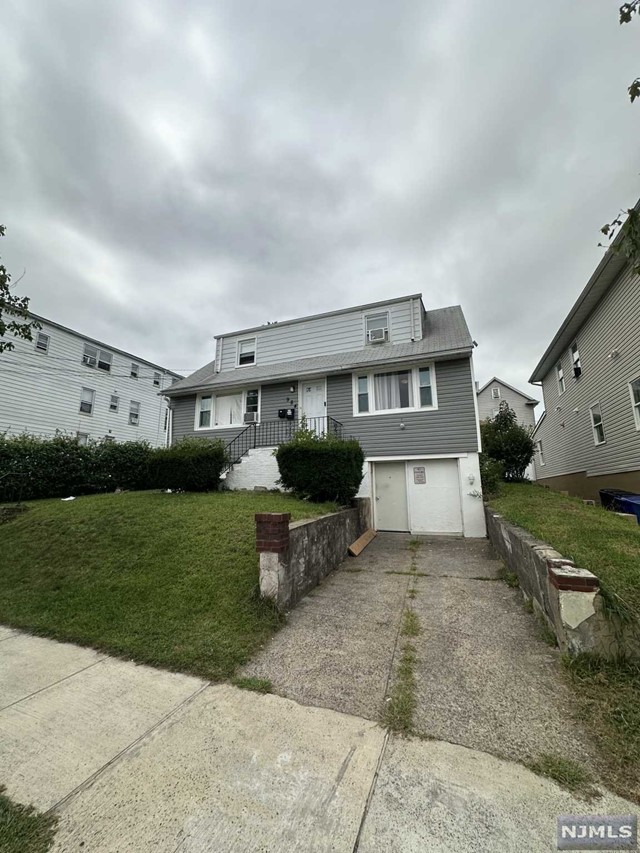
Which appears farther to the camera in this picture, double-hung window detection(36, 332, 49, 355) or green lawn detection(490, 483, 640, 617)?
double-hung window detection(36, 332, 49, 355)

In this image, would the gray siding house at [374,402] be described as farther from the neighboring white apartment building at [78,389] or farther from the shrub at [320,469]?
the neighboring white apartment building at [78,389]

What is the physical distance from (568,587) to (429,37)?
8.61 metres

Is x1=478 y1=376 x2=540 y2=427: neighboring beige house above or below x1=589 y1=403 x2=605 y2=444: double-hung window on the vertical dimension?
above

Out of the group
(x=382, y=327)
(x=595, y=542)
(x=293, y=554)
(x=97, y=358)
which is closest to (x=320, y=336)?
(x=382, y=327)

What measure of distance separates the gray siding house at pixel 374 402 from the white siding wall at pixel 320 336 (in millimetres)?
40

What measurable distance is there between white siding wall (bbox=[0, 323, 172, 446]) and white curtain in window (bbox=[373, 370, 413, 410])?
595 inches

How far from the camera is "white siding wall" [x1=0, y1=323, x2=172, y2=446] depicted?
16.1m

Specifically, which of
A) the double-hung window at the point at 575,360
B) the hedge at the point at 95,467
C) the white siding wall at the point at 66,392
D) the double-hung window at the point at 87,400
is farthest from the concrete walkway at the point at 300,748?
the double-hung window at the point at 87,400

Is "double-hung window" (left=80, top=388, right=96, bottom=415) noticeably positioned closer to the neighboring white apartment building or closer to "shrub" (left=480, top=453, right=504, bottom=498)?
the neighboring white apartment building

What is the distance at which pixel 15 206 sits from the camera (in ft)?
26.2

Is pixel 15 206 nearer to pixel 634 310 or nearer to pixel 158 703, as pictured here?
pixel 158 703

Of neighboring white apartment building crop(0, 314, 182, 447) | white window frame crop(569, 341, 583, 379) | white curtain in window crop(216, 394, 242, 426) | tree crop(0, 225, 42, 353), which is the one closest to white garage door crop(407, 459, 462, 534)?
white curtain in window crop(216, 394, 242, 426)

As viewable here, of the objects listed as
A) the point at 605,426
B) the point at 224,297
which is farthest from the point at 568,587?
the point at 224,297

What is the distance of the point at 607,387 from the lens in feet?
35.8
